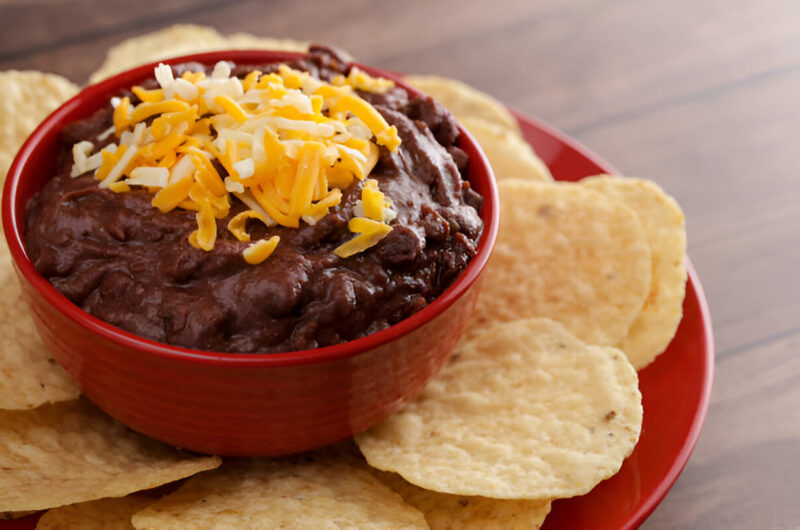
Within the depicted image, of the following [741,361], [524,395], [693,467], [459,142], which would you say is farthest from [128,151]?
[741,361]

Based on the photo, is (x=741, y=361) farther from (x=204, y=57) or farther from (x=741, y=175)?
(x=204, y=57)

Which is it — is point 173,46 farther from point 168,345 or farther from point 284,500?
point 284,500

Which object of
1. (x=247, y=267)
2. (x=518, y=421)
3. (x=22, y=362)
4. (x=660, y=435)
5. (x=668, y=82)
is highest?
(x=247, y=267)

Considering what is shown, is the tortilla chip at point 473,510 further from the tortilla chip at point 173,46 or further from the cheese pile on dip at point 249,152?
the tortilla chip at point 173,46

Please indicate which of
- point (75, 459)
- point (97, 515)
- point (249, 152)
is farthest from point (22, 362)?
point (249, 152)

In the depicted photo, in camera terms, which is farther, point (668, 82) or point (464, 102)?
point (668, 82)

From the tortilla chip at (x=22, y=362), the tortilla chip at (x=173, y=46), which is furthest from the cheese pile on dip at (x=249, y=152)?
the tortilla chip at (x=173, y=46)
